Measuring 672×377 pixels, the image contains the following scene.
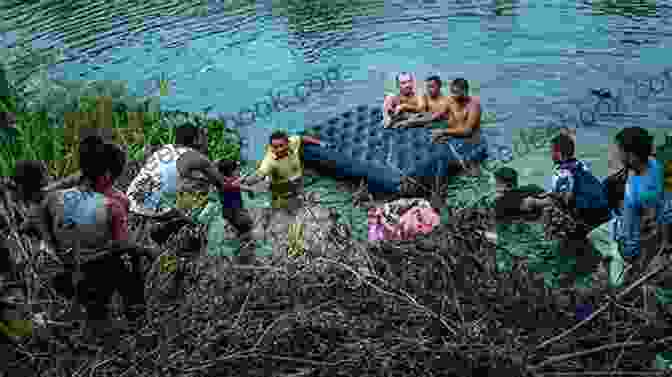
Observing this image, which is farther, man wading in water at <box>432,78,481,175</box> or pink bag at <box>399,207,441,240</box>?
man wading in water at <box>432,78,481,175</box>

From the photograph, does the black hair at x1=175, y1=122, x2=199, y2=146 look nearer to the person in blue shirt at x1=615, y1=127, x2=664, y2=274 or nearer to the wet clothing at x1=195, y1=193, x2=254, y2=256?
the wet clothing at x1=195, y1=193, x2=254, y2=256

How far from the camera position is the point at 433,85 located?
29.2ft

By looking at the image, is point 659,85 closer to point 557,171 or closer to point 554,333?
point 557,171

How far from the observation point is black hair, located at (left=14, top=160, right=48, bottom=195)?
16.1 feet

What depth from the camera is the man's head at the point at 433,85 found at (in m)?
8.89

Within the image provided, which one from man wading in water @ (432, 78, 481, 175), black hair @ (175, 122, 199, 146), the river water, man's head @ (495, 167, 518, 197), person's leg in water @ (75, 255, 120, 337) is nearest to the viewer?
person's leg in water @ (75, 255, 120, 337)

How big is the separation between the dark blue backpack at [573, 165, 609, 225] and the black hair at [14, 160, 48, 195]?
4424 mm

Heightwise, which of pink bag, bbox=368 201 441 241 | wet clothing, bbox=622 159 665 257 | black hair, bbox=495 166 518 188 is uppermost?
wet clothing, bbox=622 159 665 257

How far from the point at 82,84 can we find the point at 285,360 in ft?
29.1

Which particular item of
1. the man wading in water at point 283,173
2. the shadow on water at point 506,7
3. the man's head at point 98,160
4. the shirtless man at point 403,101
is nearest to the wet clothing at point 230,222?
the man wading in water at point 283,173

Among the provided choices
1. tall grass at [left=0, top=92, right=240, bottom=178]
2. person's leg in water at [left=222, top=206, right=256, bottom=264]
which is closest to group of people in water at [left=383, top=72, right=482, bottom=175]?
tall grass at [left=0, top=92, right=240, bottom=178]

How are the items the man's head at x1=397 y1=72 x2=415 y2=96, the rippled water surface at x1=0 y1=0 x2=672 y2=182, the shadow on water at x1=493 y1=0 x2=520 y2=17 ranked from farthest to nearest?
the shadow on water at x1=493 y1=0 x2=520 y2=17 → the rippled water surface at x1=0 y1=0 x2=672 y2=182 → the man's head at x1=397 y1=72 x2=415 y2=96

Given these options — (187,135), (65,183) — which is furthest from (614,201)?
(65,183)

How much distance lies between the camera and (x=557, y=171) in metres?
6.10
